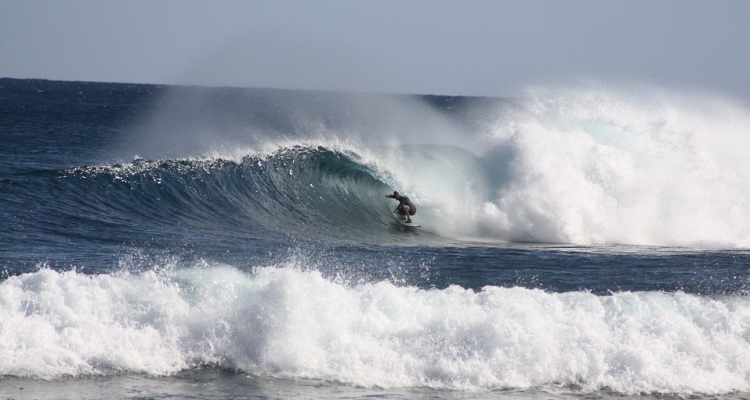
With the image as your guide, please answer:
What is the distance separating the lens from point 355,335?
10.0m

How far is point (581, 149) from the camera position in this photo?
20.8 metres

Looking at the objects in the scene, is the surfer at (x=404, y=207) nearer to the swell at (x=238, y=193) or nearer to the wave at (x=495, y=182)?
the wave at (x=495, y=182)

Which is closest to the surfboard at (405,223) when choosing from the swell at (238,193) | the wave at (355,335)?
the swell at (238,193)

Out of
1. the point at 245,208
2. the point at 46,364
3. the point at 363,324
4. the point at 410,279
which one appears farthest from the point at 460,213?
the point at 46,364

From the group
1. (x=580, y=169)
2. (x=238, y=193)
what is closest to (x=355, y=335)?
(x=238, y=193)

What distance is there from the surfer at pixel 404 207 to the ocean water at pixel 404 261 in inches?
19.6

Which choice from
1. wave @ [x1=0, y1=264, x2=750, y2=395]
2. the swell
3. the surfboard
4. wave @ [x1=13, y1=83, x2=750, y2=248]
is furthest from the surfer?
wave @ [x1=0, y1=264, x2=750, y2=395]

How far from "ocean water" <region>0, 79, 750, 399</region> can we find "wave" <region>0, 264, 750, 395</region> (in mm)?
28

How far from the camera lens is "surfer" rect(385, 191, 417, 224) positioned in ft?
62.3

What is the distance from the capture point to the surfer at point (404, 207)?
62.3ft

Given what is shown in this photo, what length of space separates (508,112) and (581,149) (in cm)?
279

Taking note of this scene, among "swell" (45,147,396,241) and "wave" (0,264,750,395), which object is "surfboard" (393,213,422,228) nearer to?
"swell" (45,147,396,241)

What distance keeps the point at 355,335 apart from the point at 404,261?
13.9 feet

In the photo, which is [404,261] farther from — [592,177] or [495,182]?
[592,177]
